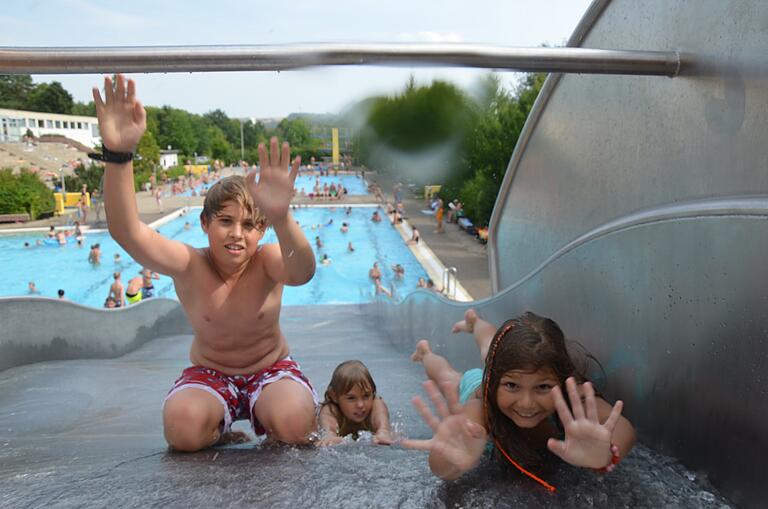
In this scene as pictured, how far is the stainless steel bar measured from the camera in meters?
1.54

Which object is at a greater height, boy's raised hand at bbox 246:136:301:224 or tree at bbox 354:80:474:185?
tree at bbox 354:80:474:185

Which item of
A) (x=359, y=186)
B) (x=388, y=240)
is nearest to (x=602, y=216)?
(x=388, y=240)

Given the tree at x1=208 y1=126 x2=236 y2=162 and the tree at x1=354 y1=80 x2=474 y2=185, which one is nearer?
the tree at x1=354 y1=80 x2=474 y2=185

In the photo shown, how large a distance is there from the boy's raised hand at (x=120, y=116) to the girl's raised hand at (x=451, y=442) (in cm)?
118

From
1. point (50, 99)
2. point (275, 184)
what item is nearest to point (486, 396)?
point (275, 184)

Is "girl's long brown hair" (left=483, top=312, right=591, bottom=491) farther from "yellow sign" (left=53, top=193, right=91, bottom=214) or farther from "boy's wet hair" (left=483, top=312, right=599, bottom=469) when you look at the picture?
"yellow sign" (left=53, top=193, right=91, bottom=214)

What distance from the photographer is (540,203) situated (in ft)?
10.4

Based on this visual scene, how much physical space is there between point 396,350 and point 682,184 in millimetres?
4494

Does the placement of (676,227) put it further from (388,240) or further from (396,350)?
(388,240)

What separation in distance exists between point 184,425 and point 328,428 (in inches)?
24.8

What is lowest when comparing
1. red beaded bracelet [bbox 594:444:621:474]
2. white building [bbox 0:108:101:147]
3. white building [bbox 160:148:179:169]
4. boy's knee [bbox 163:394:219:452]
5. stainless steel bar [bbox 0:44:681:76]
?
boy's knee [bbox 163:394:219:452]

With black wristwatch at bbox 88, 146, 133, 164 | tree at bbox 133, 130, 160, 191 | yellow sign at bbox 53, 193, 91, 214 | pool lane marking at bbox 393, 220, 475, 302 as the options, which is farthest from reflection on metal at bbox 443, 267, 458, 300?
tree at bbox 133, 130, 160, 191

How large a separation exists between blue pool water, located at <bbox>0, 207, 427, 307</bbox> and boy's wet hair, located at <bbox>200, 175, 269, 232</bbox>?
38.8 feet

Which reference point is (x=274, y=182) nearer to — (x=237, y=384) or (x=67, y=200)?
(x=237, y=384)
